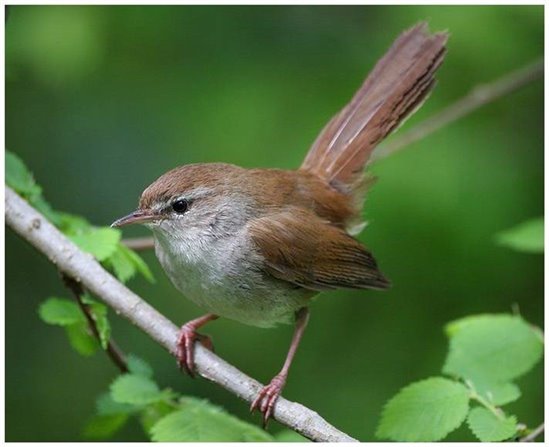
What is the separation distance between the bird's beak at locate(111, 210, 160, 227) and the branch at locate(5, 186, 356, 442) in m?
0.19

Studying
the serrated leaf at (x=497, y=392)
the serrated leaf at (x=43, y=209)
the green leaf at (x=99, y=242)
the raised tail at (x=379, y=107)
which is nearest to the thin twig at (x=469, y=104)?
the raised tail at (x=379, y=107)

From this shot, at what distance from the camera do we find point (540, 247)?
3.66 m

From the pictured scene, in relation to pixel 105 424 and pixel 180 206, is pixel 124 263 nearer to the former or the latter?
pixel 180 206

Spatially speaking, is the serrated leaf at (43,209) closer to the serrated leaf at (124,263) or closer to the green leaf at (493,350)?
the serrated leaf at (124,263)

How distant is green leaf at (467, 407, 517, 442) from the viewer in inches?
104

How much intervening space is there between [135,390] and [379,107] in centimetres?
187

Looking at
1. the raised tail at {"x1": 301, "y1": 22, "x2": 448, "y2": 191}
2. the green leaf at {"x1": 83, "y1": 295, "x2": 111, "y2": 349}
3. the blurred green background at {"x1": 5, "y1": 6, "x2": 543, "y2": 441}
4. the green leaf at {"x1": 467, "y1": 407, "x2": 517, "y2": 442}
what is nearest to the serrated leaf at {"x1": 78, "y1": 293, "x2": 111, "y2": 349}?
the green leaf at {"x1": 83, "y1": 295, "x2": 111, "y2": 349}

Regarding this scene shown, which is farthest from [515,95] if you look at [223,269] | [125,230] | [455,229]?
[223,269]

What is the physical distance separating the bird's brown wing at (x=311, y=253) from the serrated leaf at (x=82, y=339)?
2.47 feet

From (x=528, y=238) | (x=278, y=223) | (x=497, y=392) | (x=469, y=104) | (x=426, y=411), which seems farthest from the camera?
(x=469, y=104)

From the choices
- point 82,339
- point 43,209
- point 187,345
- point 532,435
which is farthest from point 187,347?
point 532,435

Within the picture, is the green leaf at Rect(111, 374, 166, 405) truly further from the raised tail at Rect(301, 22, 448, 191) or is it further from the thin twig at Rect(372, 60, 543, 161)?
the thin twig at Rect(372, 60, 543, 161)

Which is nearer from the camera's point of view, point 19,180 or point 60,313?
point 60,313

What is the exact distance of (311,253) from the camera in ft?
11.9
